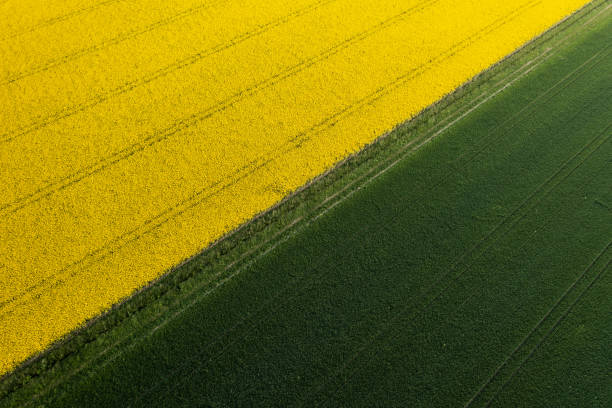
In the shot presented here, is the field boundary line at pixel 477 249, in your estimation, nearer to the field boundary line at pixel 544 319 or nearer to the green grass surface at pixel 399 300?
the green grass surface at pixel 399 300

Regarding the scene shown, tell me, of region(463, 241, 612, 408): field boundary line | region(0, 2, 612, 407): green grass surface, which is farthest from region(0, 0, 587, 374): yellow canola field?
region(463, 241, 612, 408): field boundary line

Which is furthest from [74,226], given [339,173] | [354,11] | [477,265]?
[354,11]

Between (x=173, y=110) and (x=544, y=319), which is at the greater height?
(x=173, y=110)

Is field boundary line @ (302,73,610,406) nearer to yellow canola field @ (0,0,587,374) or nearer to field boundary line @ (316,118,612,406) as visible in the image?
field boundary line @ (316,118,612,406)

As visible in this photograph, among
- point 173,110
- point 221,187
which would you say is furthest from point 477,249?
point 173,110

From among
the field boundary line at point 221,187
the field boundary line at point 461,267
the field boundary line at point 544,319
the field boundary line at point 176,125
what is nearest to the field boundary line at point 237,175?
the field boundary line at point 221,187

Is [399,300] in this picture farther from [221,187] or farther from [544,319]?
[221,187]

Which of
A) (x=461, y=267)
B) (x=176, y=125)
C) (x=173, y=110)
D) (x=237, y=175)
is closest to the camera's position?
(x=461, y=267)
